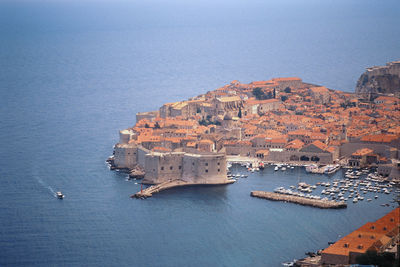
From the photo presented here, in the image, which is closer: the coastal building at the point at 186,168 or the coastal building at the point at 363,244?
the coastal building at the point at 363,244

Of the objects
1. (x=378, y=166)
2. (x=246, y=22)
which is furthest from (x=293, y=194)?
(x=246, y=22)

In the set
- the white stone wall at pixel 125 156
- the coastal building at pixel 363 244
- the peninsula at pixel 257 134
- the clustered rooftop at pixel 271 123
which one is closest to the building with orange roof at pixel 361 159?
the peninsula at pixel 257 134

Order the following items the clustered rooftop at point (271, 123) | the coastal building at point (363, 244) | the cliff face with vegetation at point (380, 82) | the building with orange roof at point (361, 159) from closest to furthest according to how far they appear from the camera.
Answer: the coastal building at point (363, 244), the building with orange roof at point (361, 159), the clustered rooftop at point (271, 123), the cliff face with vegetation at point (380, 82)

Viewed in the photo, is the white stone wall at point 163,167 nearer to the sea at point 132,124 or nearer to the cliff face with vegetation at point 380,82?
the sea at point 132,124

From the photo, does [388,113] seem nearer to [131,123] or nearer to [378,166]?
[378,166]

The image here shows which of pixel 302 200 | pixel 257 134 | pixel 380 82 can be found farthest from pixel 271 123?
pixel 302 200

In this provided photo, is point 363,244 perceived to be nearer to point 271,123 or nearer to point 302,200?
point 302,200
